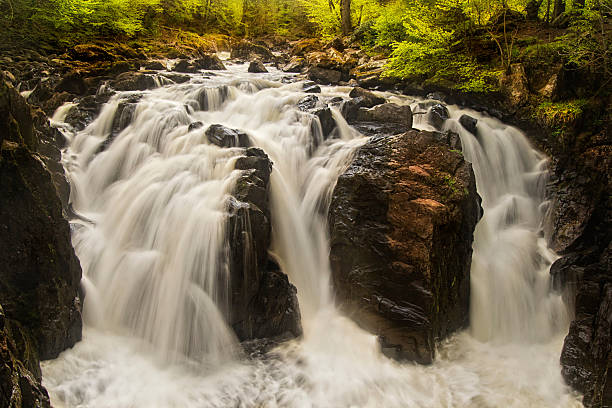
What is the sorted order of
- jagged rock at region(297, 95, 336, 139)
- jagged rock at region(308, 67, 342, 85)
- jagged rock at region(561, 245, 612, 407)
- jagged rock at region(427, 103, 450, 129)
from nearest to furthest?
jagged rock at region(561, 245, 612, 407) < jagged rock at region(297, 95, 336, 139) < jagged rock at region(427, 103, 450, 129) < jagged rock at region(308, 67, 342, 85)

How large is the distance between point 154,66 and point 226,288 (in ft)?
37.7

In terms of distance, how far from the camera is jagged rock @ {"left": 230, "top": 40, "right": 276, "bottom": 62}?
65.9ft

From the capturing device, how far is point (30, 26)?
1366 cm

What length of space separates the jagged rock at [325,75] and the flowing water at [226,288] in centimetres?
538

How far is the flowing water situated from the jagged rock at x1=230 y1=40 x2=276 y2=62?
1182 cm

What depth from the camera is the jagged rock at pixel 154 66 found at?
14.0 metres

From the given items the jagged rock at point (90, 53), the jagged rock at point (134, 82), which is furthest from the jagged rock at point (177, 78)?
the jagged rock at point (90, 53)

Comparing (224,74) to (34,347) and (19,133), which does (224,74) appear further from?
(34,347)

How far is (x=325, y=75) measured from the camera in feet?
47.0

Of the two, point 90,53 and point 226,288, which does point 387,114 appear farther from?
point 90,53

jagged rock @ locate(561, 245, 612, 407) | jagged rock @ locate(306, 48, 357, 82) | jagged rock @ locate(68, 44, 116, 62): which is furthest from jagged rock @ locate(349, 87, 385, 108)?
jagged rock @ locate(68, 44, 116, 62)

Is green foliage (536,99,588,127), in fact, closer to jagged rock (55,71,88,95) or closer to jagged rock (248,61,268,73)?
jagged rock (248,61,268,73)

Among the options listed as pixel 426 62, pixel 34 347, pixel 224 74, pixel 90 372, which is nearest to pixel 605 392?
pixel 90 372

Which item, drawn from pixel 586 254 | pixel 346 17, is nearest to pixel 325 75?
pixel 346 17
